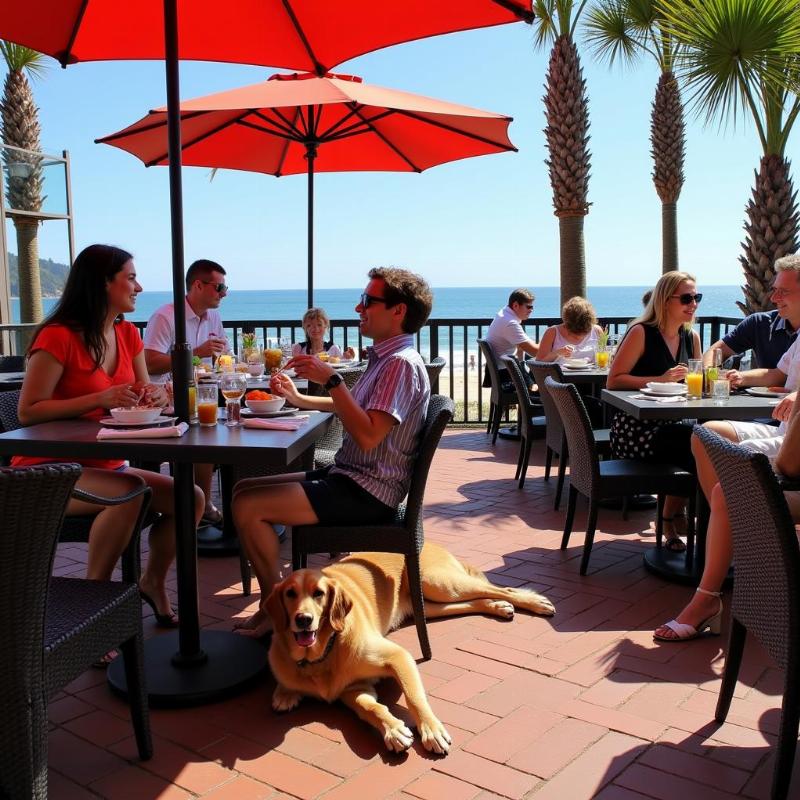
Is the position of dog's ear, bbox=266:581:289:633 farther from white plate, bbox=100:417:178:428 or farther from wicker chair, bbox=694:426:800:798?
wicker chair, bbox=694:426:800:798

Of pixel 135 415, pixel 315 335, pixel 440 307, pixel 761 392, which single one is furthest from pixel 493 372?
pixel 440 307

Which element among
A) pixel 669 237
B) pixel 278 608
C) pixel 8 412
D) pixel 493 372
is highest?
pixel 669 237

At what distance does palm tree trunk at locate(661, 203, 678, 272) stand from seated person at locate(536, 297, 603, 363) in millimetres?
7602

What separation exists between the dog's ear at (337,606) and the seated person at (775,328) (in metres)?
2.48

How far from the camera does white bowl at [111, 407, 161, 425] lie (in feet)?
8.91

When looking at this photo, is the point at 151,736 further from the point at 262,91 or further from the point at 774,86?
the point at 774,86

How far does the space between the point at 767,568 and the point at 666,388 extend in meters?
1.99

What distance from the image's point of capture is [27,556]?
5.34ft

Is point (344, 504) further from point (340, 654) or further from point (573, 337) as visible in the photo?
point (573, 337)

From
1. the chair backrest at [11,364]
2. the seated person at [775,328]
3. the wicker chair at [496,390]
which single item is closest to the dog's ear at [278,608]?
the seated person at [775,328]

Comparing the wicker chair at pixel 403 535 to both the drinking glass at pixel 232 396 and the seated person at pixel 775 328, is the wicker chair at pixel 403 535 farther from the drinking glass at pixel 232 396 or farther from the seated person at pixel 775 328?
the seated person at pixel 775 328

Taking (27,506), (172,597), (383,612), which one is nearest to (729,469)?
(383,612)

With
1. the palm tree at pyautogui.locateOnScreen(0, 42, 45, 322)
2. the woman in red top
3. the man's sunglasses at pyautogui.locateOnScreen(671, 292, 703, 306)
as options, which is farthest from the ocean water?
the woman in red top

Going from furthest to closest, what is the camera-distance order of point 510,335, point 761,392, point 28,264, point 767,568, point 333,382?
1. point 28,264
2. point 510,335
3. point 761,392
4. point 333,382
5. point 767,568
